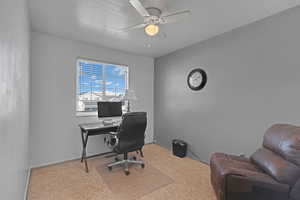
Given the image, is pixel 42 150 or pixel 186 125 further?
pixel 186 125

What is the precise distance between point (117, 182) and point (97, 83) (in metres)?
2.12

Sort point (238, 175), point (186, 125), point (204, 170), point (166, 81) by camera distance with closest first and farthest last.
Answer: point (238, 175) → point (204, 170) → point (186, 125) → point (166, 81)

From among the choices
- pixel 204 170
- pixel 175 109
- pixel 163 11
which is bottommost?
pixel 204 170

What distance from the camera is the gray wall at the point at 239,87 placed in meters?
1.85

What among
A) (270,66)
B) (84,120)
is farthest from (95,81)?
(270,66)

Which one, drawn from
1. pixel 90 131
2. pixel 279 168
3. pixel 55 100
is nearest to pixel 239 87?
pixel 279 168

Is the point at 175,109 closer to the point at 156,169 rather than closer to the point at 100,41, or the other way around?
the point at 156,169

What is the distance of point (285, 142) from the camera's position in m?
1.43

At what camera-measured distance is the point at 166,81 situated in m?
3.66

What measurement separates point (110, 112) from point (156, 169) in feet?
4.88

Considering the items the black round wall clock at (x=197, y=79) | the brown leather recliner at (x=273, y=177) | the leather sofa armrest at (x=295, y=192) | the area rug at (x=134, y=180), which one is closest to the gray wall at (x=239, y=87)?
the black round wall clock at (x=197, y=79)

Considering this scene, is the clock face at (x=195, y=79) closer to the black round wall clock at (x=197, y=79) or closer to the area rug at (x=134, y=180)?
the black round wall clock at (x=197, y=79)

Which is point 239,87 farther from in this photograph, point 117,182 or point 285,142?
point 117,182

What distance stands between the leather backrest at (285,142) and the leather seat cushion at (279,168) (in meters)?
0.05
